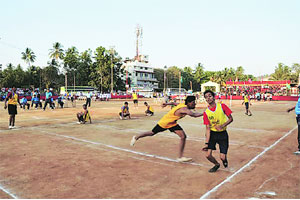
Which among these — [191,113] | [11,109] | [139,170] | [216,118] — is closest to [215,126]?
[216,118]

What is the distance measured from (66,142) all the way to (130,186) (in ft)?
13.6

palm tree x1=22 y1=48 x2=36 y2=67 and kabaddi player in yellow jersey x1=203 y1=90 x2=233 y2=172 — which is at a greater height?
palm tree x1=22 y1=48 x2=36 y2=67

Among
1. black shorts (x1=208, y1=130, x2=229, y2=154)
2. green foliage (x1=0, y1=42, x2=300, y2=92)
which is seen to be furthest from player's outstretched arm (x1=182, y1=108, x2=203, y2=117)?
green foliage (x1=0, y1=42, x2=300, y2=92)

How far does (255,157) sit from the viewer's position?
229 inches

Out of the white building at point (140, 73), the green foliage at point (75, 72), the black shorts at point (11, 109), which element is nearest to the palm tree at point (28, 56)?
the green foliage at point (75, 72)

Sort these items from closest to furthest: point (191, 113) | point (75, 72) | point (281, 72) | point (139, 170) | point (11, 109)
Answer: point (139, 170), point (191, 113), point (11, 109), point (75, 72), point (281, 72)

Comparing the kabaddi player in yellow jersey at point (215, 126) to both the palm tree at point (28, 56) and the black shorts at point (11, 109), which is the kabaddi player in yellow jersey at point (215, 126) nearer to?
the black shorts at point (11, 109)

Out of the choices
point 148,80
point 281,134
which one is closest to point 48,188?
point 281,134

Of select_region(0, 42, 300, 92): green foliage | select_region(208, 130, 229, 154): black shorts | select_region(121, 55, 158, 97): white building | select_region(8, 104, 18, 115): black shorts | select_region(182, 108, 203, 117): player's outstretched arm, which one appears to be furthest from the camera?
select_region(121, 55, 158, 97): white building

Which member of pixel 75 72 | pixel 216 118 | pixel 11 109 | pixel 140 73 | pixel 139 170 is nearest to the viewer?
pixel 216 118

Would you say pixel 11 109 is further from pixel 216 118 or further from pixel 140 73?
pixel 140 73

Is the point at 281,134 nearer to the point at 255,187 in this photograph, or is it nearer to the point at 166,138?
the point at 166,138

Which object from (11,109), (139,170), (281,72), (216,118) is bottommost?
(139,170)

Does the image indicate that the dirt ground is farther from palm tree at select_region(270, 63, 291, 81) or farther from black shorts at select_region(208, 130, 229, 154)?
palm tree at select_region(270, 63, 291, 81)
